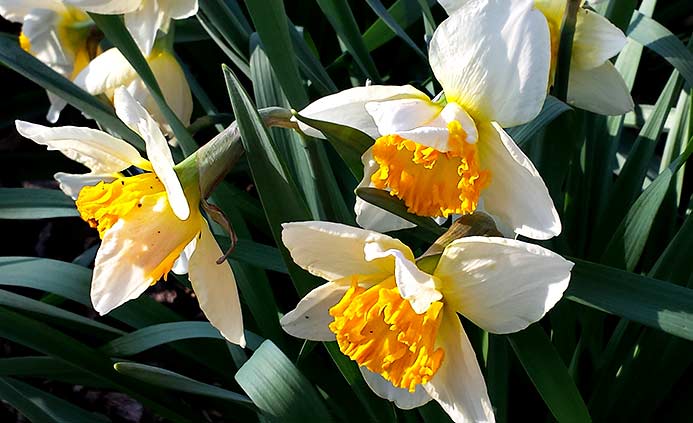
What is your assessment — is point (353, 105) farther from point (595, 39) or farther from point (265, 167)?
point (595, 39)

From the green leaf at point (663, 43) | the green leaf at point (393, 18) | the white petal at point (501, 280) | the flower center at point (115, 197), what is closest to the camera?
the white petal at point (501, 280)

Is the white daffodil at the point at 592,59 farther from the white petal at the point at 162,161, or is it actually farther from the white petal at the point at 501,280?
the white petal at the point at 162,161

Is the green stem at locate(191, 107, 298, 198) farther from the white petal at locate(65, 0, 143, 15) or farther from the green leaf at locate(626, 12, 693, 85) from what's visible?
the green leaf at locate(626, 12, 693, 85)

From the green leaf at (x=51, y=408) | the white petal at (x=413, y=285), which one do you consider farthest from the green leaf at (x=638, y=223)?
the green leaf at (x=51, y=408)

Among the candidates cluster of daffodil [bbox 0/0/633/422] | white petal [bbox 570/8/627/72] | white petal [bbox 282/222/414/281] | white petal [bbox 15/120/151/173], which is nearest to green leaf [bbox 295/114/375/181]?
cluster of daffodil [bbox 0/0/633/422]

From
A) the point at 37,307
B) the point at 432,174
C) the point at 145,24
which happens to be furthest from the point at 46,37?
the point at 432,174

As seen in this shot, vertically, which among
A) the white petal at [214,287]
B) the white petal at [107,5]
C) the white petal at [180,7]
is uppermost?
the white petal at [107,5]

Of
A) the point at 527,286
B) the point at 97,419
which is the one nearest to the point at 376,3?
the point at 527,286
